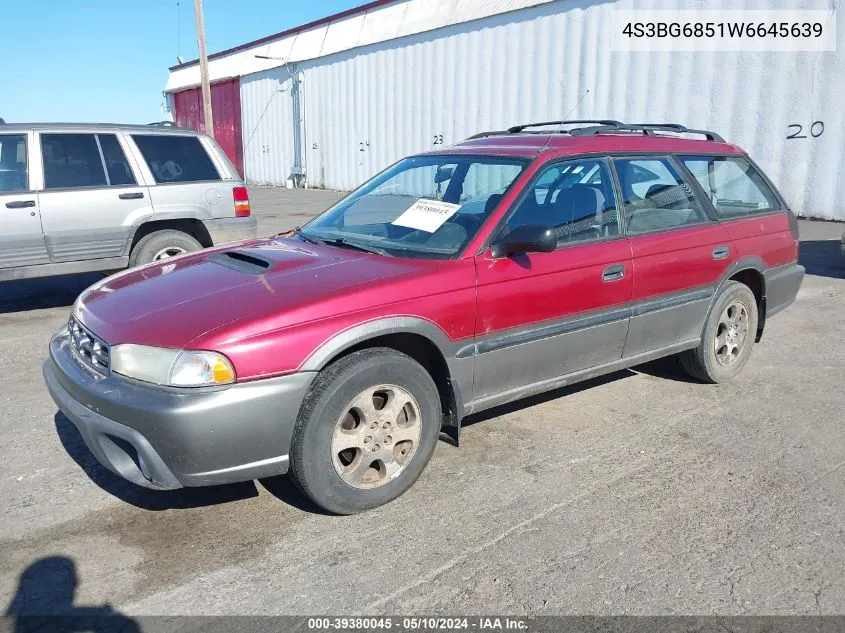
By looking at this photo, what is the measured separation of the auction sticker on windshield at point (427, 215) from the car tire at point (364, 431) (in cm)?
84

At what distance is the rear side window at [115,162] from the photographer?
6.64 metres

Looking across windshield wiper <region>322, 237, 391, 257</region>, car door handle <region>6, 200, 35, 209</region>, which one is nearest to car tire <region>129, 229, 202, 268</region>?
car door handle <region>6, 200, 35, 209</region>

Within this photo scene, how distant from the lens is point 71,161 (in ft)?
21.2

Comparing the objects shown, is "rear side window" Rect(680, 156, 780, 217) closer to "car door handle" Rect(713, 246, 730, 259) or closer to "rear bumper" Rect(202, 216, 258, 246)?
"car door handle" Rect(713, 246, 730, 259)

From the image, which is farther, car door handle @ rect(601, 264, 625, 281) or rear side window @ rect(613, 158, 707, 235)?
rear side window @ rect(613, 158, 707, 235)

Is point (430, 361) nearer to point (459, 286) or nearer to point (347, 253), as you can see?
point (459, 286)

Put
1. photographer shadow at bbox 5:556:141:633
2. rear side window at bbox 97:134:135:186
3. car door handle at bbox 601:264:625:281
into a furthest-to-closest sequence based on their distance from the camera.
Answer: rear side window at bbox 97:134:135:186 < car door handle at bbox 601:264:625:281 < photographer shadow at bbox 5:556:141:633

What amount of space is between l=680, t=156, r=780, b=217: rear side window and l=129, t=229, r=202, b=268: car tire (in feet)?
15.3

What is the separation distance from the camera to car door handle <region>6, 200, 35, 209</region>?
6113 mm

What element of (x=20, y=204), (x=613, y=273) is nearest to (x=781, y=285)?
(x=613, y=273)

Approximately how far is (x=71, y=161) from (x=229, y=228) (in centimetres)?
158

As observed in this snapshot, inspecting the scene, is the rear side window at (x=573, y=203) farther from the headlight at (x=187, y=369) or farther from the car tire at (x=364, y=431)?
the headlight at (x=187, y=369)

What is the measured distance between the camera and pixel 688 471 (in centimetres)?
354

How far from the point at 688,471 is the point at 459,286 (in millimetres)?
1527
